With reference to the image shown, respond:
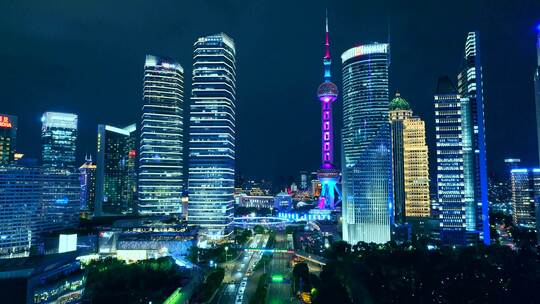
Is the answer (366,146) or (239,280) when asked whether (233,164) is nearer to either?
(366,146)

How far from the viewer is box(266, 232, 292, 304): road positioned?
159ft

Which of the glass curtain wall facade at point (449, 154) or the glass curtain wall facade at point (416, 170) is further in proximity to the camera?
the glass curtain wall facade at point (416, 170)

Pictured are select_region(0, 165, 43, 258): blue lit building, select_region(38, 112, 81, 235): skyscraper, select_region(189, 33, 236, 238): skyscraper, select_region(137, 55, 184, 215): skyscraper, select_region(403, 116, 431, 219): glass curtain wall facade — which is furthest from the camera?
select_region(403, 116, 431, 219): glass curtain wall facade

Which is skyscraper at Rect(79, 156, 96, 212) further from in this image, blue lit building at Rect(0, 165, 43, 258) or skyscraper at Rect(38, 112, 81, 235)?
blue lit building at Rect(0, 165, 43, 258)

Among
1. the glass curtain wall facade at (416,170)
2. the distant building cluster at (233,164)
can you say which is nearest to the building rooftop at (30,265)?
the distant building cluster at (233,164)

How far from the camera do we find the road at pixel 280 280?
159ft

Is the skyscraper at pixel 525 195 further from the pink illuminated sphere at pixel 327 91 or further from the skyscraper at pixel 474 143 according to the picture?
the pink illuminated sphere at pixel 327 91

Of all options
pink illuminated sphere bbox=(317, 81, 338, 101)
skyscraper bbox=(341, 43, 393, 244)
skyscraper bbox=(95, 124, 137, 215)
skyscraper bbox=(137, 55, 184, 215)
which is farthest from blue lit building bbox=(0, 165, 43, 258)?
pink illuminated sphere bbox=(317, 81, 338, 101)

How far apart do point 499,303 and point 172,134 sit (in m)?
93.6

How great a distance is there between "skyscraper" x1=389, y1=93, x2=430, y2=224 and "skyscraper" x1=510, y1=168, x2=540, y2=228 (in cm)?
2290

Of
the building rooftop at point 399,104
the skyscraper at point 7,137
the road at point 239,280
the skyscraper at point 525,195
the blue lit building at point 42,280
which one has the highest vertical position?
the building rooftop at point 399,104

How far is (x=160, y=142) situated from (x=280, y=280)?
69802mm

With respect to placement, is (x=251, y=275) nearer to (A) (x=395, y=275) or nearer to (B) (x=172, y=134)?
(A) (x=395, y=275)

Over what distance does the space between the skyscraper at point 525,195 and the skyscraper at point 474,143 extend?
3207cm
